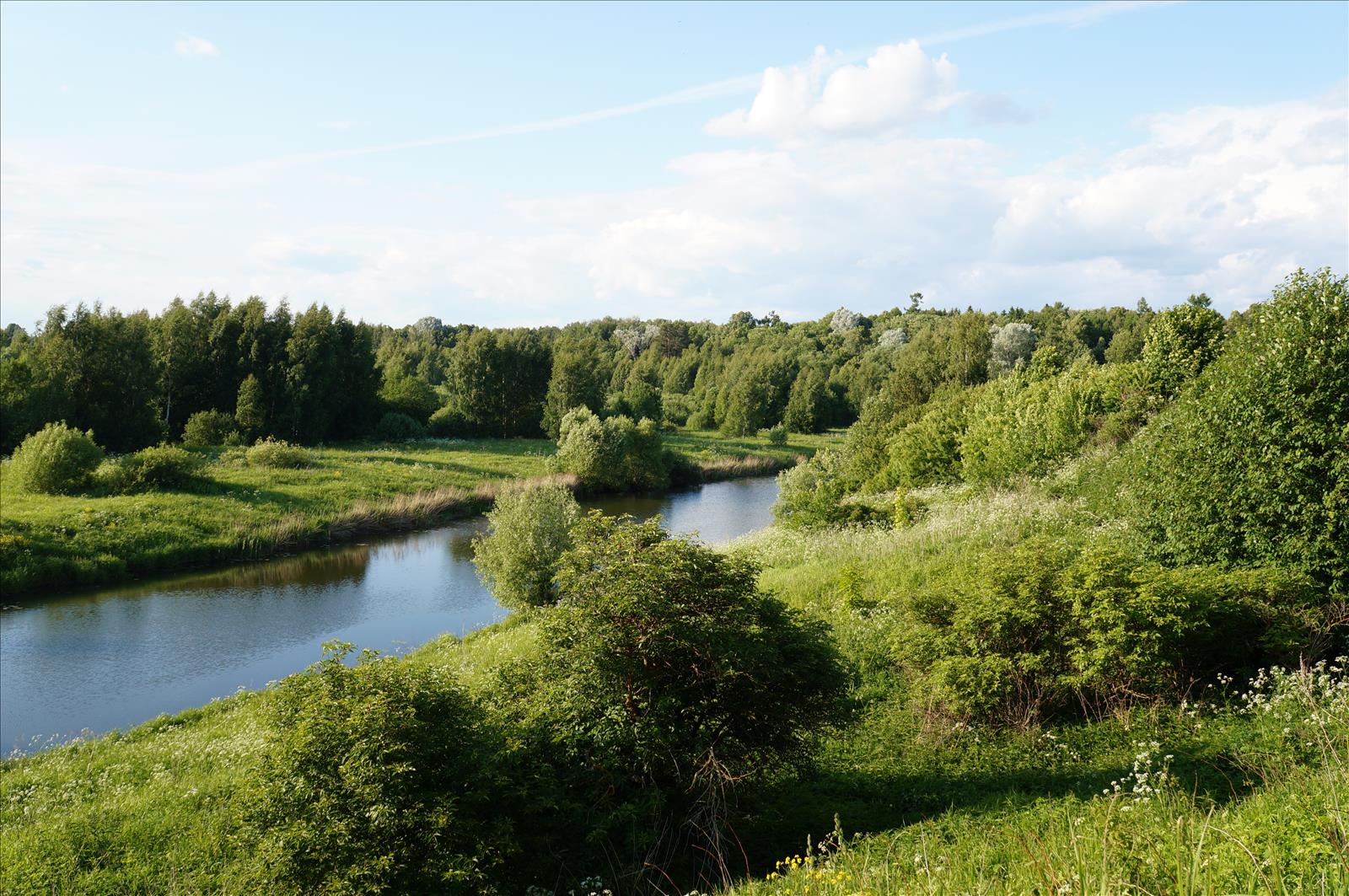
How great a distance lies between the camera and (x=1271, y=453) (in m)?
9.76

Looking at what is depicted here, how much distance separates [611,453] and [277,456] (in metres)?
17.1

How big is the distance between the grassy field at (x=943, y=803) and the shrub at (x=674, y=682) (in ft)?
1.93

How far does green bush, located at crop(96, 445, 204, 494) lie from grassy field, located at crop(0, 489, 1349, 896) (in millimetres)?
20791

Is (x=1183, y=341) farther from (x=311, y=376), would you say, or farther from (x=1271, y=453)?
(x=311, y=376)

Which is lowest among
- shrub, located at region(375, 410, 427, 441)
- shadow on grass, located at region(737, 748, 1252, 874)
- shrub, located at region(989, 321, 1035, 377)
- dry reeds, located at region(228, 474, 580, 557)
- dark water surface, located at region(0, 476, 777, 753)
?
dark water surface, located at region(0, 476, 777, 753)

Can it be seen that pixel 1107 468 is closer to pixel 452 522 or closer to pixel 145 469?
pixel 452 522

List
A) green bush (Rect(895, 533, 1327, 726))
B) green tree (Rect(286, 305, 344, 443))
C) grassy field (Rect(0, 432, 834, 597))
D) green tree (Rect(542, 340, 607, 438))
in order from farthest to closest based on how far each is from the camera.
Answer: green tree (Rect(542, 340, 607, 438)), green tree (Rect(286, 305, 344, 443)), grassy field (Rect(0, 432, 834, 597)), green bush (Rect(895, 533, 1327, 726))

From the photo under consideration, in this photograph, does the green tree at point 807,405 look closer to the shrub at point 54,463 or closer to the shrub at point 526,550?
the shrub at point 54,463

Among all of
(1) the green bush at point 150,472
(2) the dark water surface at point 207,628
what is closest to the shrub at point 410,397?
(1) the green bush at point 150,472

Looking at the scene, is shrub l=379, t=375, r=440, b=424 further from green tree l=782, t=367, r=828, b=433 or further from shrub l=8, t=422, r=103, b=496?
green tree l=782, t=367, r=828, b=433

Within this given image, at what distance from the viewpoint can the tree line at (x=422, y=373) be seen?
130 ft

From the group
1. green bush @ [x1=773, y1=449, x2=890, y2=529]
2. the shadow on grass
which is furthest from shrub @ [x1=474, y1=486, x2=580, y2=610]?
the shadow on grass

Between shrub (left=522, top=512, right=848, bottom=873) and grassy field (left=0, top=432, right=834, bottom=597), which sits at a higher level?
shrub (left=522, top=512, right=848, bottom=873)

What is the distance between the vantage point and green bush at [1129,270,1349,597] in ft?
30.9
